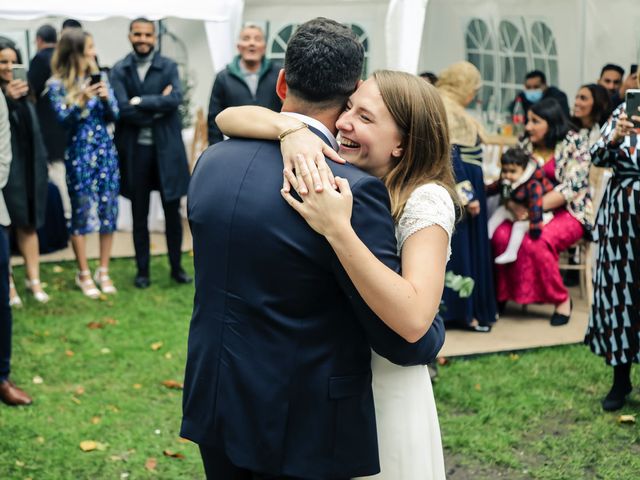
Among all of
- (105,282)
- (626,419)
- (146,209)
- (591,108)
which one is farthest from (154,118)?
(626,419)

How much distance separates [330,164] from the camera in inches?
81.1

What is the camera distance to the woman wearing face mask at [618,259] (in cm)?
486

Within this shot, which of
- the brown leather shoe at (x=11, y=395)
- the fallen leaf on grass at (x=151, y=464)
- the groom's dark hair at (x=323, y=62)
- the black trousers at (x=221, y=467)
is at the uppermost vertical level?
the groom's dark hair at (x=323, y=62)

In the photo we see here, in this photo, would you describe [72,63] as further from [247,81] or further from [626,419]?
[626,419]

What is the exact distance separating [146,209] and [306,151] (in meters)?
6.00

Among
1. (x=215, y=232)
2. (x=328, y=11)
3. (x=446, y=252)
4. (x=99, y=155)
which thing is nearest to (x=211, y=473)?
(x=215, y=232)

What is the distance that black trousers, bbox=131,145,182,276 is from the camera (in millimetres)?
7695

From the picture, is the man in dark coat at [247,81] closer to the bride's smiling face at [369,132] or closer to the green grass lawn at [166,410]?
the green grass lawn at [166,410]

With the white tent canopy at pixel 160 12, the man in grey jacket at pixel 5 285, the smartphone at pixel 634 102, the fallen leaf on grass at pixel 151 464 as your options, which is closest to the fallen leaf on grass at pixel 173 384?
the man in grey jacket at pixel 5 285

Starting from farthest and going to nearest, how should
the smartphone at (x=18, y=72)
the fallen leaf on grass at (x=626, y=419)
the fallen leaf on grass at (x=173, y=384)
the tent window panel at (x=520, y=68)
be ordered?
the tent window panel at (x=520, y=68), the smartphone at (x=18, y=72), the fallen leaf on grass at (x=173, y=384), the fallen leaf on grass at (x=626, y=419)

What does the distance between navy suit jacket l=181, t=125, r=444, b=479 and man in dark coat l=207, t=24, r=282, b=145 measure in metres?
5.02

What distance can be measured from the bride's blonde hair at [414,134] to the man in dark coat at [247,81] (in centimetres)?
481

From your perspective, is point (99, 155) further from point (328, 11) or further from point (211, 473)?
point (211, 473)

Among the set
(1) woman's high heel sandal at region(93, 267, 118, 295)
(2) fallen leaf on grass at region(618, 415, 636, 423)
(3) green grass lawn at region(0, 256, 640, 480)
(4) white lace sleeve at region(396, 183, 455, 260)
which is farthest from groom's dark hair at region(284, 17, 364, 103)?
(1) woman's high heel sandal at region(93, 267, 118, 295)
